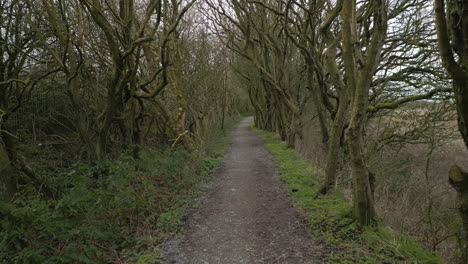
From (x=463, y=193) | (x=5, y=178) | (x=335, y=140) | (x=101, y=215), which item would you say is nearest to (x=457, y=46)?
(x=463, y=193)

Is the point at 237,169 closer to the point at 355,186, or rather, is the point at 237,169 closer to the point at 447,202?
the point at 355,186

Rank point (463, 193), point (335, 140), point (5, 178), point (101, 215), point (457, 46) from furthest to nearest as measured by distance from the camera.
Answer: point (335, 140) → point (101, 215) → point (5, 178) → point (463, 193) → point (457, 46)

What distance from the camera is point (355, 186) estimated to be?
4.42 metres

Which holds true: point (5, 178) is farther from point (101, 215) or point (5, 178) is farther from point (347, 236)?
point (347, 236)

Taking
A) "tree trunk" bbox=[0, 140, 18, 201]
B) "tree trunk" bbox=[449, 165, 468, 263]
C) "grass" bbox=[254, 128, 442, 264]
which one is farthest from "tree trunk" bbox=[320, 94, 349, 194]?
"tree trunk" bbox=[0, 140, 18, 201]

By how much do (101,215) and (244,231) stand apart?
8.05ft

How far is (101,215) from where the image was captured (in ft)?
15.6

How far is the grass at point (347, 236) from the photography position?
3580mm

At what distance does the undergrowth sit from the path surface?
1.37ft

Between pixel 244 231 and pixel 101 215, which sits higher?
pixel 101 215

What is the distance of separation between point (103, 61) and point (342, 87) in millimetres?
7171

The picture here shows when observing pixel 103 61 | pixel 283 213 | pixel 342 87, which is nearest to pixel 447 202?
pixel 342 87

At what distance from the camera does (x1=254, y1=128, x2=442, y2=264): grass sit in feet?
11.7

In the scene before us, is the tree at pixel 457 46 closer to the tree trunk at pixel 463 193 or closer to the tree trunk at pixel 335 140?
the tree trunk at pixel 463 193
